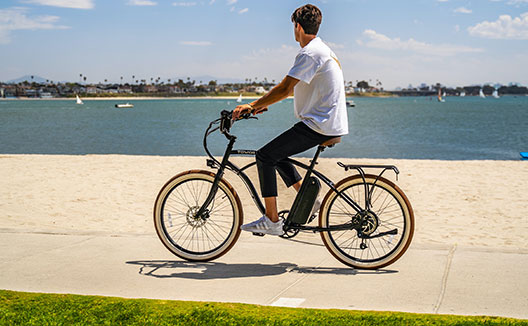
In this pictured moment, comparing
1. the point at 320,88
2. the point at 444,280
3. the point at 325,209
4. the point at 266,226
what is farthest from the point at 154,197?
the point at 444,280

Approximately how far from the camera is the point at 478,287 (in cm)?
429

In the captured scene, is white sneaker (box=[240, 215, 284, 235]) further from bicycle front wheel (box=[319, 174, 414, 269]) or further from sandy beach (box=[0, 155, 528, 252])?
sandy beach (box=[0, 155, 528, 252])

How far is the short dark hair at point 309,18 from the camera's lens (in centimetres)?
467

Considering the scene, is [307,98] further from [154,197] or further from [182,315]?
[154,197]

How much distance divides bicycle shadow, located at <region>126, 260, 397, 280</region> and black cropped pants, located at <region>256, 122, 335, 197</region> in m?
0.61

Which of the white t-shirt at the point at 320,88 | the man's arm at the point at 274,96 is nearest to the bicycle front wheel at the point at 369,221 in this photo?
A: the white t-shirt at the point at 320,88

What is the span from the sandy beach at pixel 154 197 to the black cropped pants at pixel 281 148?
2133mm

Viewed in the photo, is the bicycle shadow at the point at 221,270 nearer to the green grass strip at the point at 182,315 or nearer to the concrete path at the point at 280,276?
the concrete path at the point at 280,276

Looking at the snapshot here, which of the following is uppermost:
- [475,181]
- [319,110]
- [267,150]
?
[319,110]

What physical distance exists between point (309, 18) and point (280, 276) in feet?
6.56

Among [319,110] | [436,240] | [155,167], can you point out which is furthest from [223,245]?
[155,167]

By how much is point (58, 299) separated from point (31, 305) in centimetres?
17

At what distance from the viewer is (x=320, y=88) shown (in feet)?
15.2

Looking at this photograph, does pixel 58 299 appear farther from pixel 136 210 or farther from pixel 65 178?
pixel 65 178
